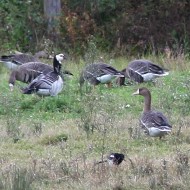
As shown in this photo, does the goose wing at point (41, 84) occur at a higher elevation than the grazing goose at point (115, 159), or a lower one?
lower

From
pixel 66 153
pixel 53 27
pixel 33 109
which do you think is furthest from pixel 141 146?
pixel 53 27

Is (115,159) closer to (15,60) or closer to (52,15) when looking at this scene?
(15,60)

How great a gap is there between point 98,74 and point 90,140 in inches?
182

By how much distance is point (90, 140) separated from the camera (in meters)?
12.6

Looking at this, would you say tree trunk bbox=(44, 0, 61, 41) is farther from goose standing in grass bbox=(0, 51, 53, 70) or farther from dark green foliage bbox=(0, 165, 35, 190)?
dark green foliage bbox=(0, 165, 35, 190)

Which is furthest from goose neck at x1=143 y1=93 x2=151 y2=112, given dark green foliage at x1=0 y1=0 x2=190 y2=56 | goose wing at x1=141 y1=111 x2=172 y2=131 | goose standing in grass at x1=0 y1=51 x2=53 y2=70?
dark green foliage at x1=0 y1=0 x2=190 y2=56

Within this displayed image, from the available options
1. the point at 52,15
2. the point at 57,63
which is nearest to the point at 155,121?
the point at 57,63

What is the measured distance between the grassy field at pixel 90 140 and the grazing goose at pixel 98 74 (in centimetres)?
19

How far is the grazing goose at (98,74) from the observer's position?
16766mm

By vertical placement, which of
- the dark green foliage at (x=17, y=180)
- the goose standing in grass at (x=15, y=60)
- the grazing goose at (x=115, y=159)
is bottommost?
the goose standing in grass at (x=15, y=60)

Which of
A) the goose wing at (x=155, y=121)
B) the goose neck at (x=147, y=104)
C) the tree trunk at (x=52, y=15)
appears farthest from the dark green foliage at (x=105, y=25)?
the goose wing at (x=155, y=121)

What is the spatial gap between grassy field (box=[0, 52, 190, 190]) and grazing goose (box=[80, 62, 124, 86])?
0.64 ft

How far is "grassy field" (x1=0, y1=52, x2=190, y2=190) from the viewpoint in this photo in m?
10.2

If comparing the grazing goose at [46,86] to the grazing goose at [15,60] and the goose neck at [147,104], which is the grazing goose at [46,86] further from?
the grazing goose at [15,60]
